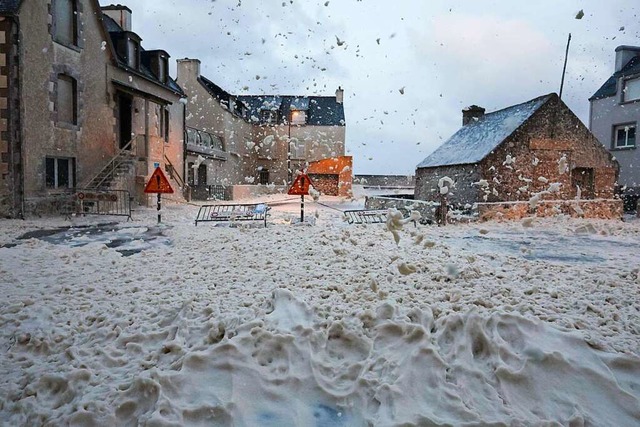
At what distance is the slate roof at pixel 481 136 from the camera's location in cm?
1762

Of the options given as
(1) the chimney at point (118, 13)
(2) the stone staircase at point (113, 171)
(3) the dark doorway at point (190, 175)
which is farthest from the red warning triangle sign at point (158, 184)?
(3) the dark doorway at point (190, 175)

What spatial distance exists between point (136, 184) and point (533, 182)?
1758 centimetres

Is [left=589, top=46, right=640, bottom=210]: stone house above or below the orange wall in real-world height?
above

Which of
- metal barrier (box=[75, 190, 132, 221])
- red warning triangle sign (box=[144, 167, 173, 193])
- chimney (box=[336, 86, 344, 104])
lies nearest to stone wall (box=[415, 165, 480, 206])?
red warning triangle sign (box=[144, 167, 173, 193])

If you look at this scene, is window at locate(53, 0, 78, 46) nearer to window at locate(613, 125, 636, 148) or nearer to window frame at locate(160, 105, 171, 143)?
window frame at locate(160, 105, 171, 143)

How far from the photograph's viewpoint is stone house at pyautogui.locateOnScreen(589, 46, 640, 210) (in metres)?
25.4

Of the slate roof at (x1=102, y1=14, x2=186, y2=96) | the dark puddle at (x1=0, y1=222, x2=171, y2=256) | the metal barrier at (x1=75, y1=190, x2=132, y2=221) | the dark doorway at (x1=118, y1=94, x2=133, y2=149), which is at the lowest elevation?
the dark puddle at (x1=0, y1=222, x2=171, y2=256)

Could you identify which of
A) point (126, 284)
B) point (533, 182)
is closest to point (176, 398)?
point (126, 284)

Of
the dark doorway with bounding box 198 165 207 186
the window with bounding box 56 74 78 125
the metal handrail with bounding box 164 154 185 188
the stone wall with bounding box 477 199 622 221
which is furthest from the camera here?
the dark doorway with bounding box 198 165 207 186

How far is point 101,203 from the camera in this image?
16.0m

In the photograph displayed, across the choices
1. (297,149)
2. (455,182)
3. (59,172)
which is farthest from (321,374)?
(297,149)

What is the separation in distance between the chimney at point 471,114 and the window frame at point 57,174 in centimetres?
1921

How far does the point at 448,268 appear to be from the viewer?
19.9ft

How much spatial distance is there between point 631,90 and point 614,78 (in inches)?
96.3
